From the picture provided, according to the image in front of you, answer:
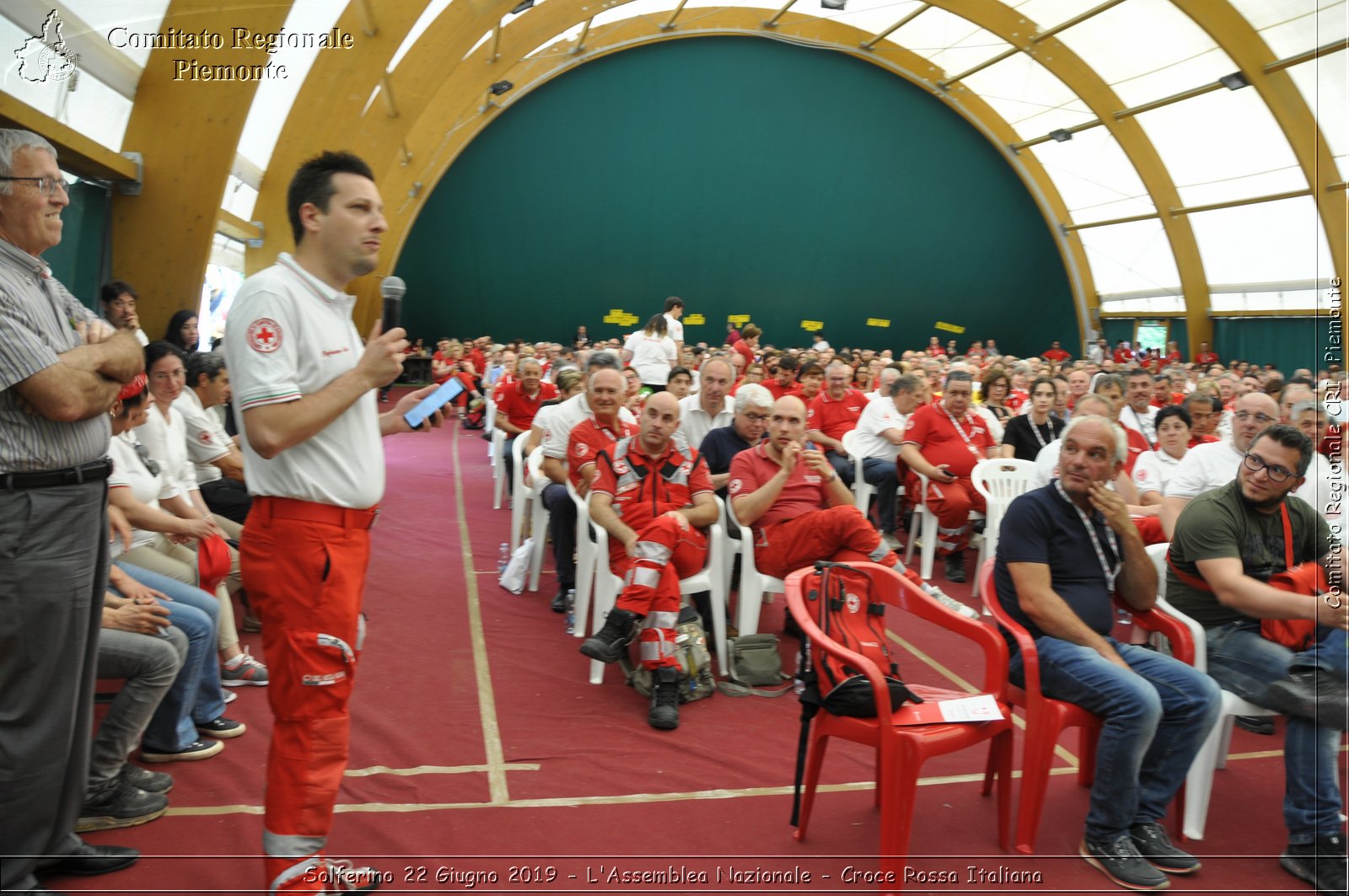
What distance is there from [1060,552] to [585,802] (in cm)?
177

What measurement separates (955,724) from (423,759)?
1854mm

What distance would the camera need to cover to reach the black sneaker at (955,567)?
6125mm

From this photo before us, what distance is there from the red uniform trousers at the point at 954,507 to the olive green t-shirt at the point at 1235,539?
2521mm

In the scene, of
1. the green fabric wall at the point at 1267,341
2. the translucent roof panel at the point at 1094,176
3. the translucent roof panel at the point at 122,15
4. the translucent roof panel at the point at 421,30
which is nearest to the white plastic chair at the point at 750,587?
the translucent roof panel at the point at 122,15

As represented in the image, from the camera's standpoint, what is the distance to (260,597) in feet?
7.05

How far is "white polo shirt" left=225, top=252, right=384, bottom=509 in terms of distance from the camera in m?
2.07

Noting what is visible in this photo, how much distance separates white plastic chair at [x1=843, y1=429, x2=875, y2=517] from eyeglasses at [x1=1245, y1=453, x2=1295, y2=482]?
145 inches

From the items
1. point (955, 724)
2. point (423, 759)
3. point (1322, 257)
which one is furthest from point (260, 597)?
point (1322, 257)

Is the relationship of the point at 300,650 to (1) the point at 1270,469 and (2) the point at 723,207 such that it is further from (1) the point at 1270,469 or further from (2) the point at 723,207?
(2) the point at 723,207

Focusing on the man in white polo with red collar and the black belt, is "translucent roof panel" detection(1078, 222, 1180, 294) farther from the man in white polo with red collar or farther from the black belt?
the black belt

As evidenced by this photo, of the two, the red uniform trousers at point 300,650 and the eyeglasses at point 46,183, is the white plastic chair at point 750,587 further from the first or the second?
the eyeglasses at point 46,183

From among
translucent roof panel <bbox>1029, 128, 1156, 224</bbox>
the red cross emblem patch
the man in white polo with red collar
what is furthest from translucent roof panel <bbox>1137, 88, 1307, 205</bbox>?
the red cross emblem patch

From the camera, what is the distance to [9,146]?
210 centimetres

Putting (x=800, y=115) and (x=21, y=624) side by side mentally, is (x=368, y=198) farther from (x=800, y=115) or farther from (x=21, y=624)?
(x=800, y=115)
